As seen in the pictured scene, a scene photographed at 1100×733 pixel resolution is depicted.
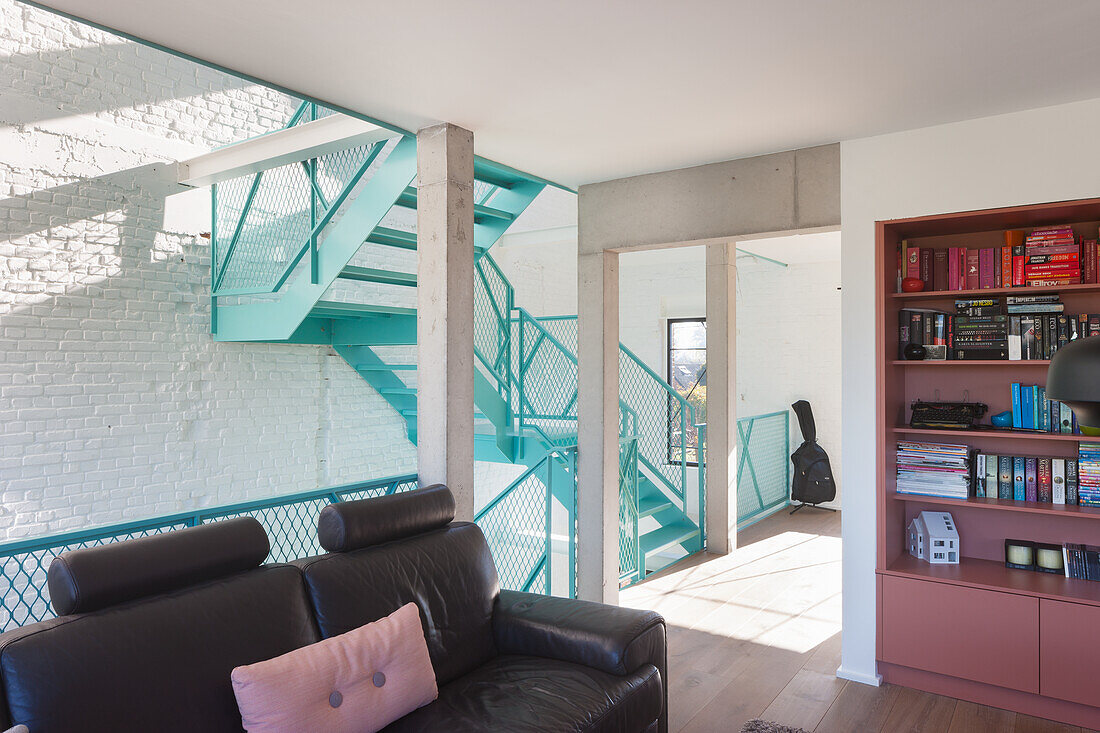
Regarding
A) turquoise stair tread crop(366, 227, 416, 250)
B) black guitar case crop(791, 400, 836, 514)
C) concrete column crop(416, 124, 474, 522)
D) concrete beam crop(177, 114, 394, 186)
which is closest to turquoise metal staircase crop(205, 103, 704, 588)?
turquoise stair tread crop(366, 227, 416, 250)

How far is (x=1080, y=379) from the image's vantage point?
1.49 meters

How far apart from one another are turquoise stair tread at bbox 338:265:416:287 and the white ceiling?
55.4 inches

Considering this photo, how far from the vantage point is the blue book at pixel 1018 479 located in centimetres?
346

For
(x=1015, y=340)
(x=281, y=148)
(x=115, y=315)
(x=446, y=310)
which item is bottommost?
(x=1015, y=340)

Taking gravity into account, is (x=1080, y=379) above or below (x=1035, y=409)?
above

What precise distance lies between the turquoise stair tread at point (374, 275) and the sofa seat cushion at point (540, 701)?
9.23ft

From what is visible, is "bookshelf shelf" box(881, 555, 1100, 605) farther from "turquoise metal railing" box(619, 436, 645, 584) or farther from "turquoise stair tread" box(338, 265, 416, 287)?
"turquoise stair tread" box(338, 265, 416, 287)

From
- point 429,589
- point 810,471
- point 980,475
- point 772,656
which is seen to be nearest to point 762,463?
point 810,471

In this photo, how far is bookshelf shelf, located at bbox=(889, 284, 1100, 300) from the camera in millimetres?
3264

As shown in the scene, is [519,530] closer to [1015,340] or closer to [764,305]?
[764,305]

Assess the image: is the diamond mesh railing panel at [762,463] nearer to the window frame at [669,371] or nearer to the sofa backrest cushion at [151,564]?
the window frame at [669,371]

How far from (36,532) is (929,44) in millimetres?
5521

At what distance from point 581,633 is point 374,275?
3027mm

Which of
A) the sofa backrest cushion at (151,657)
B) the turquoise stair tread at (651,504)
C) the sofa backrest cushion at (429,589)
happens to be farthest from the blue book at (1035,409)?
the sofa backrest cushion at (151,657)
